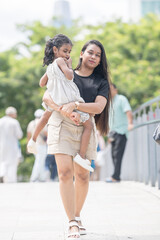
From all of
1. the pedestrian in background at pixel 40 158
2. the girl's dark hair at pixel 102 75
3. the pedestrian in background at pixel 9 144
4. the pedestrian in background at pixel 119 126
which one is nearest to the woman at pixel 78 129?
the girl's dark hair at pixel 102 75

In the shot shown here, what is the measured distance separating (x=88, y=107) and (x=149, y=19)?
27892 millimetres

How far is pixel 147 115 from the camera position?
27.7 feet

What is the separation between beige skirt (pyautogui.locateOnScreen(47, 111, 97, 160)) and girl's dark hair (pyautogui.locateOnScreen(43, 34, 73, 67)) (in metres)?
0.48

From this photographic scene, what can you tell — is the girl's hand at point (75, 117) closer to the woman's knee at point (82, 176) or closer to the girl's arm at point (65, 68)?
the girl's arm at point (65, 68)

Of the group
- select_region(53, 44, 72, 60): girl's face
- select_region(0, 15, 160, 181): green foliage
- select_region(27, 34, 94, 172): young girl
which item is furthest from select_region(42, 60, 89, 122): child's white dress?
select_region(0, 15, 160, 181): green foliage

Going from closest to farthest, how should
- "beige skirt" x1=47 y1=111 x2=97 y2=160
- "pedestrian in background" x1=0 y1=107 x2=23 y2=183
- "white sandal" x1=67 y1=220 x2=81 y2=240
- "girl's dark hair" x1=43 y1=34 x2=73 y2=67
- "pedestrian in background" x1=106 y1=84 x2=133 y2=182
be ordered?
1. "white sandal" x1=67 y1=220 x2=81 y2=240
2. "beige skirt" x1=47 y1=111 x2=97 y2=160
3. "girl's dark hair" x1=43 y1=34 x2=73 y2=67
4. "pedestrian in background" x1=106 y1=84 x2=133 y2=182
5. "pedestrian in background" x1=0 y1=107 x2=23 y2=183

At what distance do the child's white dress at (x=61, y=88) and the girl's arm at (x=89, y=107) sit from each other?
0.18 ft

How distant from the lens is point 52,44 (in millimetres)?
4668

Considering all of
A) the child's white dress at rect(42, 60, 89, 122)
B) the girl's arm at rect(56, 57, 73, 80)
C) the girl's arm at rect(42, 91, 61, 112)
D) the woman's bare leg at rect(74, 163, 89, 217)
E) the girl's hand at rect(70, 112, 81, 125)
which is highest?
the girl's arm at rect(56, 57, 73, 80)

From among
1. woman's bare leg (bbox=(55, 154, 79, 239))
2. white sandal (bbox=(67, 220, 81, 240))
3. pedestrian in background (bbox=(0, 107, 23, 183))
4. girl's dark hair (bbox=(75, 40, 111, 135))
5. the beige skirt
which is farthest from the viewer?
pedestrian in background (bbox=(0, 107, 23, 183))

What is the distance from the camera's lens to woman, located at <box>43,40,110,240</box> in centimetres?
445

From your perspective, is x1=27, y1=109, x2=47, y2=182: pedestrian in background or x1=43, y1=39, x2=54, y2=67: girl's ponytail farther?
x1=27, y1=109, x2=47, y2=182: pedestrian in background

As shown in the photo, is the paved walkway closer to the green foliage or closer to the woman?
the woman

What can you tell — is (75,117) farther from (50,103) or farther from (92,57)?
(92,57)
